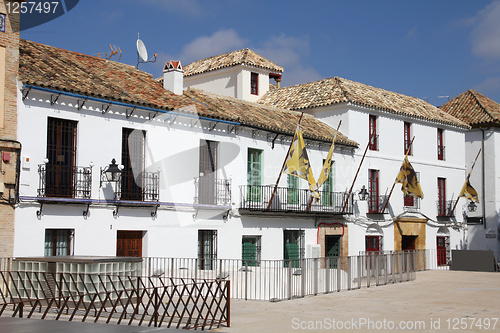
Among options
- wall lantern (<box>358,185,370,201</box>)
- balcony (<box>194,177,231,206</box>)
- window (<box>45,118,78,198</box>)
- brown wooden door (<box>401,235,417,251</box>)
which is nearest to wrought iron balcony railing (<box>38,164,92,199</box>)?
window (<box>45,118,78,198</box>)

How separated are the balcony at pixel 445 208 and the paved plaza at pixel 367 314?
11814 mm

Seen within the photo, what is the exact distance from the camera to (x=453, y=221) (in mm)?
32719

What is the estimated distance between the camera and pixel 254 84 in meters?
31.9

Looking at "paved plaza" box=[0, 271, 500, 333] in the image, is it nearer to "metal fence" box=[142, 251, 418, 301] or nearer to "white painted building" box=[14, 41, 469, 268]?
"metal fence" box=[142, 251, 418, 301]

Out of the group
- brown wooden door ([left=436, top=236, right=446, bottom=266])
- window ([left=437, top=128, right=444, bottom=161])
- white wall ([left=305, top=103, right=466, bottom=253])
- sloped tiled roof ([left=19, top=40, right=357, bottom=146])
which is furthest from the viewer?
window ([left=437, top=128, right=444, bottom=161])

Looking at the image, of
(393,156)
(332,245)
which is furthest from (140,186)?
(393,156)

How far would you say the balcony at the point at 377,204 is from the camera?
93.2ft

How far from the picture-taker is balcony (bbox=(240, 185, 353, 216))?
22839 mm

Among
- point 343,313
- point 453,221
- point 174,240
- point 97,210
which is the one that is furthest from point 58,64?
point 453,221

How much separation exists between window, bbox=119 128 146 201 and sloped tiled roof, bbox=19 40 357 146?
1.03 metres

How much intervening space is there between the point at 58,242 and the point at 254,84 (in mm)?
16526

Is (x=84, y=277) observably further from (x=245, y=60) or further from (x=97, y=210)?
(x=245, y=60)

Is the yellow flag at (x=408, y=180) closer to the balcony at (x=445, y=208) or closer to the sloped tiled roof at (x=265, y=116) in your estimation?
the sloped tiled roof at (x=265, y=116)

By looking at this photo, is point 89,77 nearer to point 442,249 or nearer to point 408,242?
point 408,242
